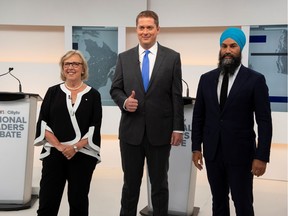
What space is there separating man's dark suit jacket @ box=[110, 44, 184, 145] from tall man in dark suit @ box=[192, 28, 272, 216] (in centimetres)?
28

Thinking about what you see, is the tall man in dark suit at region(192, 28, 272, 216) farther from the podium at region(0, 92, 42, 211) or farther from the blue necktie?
the podium at region(0, 92, 42, 211)

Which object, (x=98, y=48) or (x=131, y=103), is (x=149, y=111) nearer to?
(x=131, y=103)

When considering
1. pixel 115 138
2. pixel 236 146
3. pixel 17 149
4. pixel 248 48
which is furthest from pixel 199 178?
pixel 236 146

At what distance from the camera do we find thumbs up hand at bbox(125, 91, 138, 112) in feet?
7.82

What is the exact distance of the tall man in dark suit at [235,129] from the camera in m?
2.18

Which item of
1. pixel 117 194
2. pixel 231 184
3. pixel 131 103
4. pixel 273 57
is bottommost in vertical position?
pixel 117 194

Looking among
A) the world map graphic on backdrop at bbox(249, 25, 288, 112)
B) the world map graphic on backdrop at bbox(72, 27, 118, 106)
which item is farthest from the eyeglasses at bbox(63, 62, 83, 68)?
the world map graphic on backdrop at bbox(249, 25, 288, 112)

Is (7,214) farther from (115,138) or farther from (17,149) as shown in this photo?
(115,138)

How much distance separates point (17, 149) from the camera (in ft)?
11.3

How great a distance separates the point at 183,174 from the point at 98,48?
302cm

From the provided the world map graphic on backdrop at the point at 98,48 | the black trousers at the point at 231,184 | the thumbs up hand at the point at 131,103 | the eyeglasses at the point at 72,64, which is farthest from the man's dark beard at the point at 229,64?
the world map graphic on backdrop at the point at 98,48

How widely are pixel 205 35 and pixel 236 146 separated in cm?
365

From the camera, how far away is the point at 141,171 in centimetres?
256

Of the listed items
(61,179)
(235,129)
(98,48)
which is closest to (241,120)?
(235,129)
